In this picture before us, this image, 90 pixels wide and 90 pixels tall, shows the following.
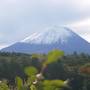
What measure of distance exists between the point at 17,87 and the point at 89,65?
0.46 metres

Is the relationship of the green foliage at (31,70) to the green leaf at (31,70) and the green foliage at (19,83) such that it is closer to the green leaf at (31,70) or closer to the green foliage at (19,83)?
the green leaf at (31,70)

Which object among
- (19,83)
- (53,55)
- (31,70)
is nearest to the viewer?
(53,55)

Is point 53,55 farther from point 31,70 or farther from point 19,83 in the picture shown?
point 19,83

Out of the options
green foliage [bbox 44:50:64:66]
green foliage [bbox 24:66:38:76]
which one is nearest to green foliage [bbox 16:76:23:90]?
green foliage [bbox 24:66:38:76]

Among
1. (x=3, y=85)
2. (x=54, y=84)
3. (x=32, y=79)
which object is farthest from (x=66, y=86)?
(x=3, y=85)

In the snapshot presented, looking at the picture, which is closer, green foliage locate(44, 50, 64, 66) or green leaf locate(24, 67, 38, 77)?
green foliage locate(44, 50, 64, 66)

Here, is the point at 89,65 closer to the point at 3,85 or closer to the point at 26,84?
the point at 26,84

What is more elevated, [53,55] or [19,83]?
[53,55]

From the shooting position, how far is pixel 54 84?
2217 mm

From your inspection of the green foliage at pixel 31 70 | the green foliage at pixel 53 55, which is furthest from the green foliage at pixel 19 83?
the green foliage at pixel 53 55

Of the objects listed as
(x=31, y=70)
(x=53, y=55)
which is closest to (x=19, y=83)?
(x=31, y=70)

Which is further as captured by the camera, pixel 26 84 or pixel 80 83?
pixel 80 83

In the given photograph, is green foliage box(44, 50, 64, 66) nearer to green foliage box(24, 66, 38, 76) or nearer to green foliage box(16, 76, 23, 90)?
green foliage box(24, 66, 38, 76)

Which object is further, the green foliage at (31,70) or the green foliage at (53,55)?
the green foliage at (31,70)
